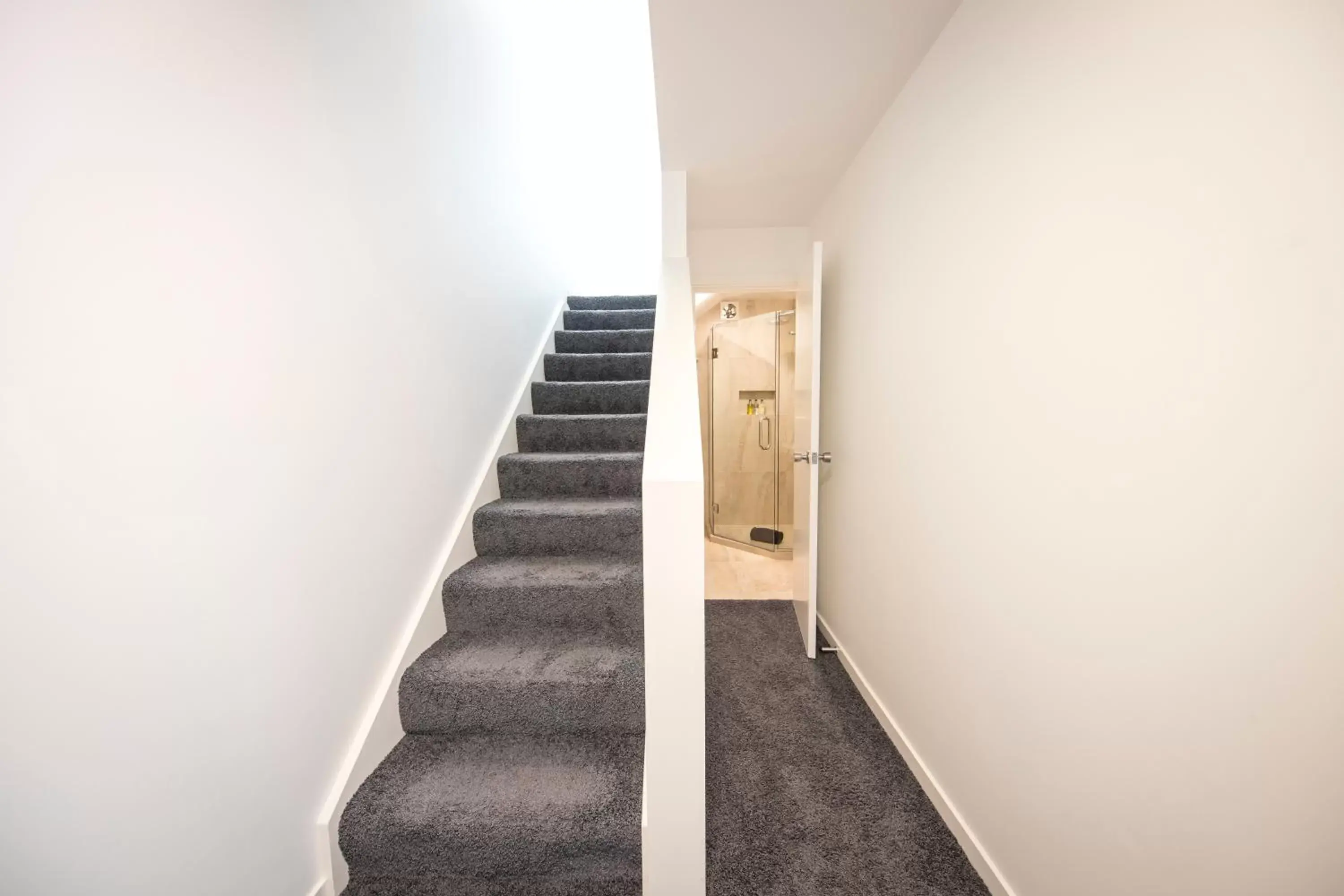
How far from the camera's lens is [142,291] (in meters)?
0.85

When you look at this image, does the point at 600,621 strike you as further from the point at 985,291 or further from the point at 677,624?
the point at 985,291

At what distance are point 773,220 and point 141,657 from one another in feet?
10.1

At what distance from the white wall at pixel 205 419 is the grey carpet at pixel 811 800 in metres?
1.09

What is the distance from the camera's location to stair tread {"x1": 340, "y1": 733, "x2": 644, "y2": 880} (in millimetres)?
1229

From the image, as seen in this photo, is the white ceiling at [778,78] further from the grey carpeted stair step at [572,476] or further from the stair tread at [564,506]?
the stair tread at [564,506]

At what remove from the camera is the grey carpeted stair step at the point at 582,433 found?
2.41m

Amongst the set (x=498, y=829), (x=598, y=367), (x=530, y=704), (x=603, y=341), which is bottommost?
(x=498, y=829)

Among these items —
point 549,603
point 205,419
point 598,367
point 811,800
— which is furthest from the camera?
point 598,367

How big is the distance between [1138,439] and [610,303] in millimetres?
2966

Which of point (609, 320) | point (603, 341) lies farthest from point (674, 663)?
point (609, 320)

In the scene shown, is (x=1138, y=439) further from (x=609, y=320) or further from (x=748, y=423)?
(x=748, y=423)

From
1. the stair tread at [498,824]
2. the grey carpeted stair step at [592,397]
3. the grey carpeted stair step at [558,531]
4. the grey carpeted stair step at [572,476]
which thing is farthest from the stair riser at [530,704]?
the grey carpeted stair step at [592,397]

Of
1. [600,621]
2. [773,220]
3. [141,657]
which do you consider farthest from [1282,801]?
[773,220]

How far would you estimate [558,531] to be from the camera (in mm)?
1964
